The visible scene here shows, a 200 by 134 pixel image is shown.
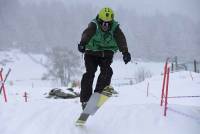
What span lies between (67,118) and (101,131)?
92cm

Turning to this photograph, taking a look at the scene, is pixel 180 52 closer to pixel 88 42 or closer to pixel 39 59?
pixel 39 59

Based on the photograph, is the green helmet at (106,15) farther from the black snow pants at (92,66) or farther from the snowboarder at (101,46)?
the black snow pants at (92,66)

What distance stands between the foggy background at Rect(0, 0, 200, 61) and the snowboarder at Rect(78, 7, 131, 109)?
366 feet

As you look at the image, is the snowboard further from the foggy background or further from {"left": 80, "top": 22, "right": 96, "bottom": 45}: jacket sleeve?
the foggy background

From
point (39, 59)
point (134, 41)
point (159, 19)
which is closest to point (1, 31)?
point (39, 59)

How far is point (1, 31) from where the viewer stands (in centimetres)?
13475

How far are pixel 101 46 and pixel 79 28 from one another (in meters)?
136

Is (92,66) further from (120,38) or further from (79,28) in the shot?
(79,28)

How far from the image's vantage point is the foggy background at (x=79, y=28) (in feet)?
416

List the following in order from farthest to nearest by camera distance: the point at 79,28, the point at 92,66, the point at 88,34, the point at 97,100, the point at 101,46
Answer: the point at 79,28, the point at 92,66, the point at 101,46, the point at 88,34, the point at 97,100

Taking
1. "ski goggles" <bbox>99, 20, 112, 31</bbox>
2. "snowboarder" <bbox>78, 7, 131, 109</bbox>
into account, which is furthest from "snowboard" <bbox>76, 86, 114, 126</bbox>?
"ski goggles" <bbox>99, 20, 112, 31</bbox>

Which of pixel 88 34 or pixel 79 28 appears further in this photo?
pixel 79 28

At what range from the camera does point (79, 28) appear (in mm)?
141000

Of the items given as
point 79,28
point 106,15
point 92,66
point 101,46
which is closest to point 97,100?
point 92,66
